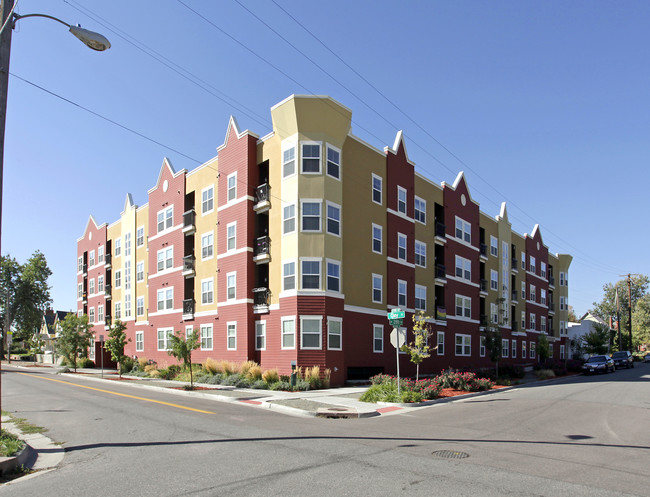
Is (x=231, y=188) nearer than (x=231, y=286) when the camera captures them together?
No

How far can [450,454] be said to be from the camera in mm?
9633

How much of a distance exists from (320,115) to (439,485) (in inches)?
919

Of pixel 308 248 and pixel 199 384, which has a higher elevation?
pixel 308 248

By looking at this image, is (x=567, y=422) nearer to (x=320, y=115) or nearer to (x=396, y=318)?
(x=396, y=318)

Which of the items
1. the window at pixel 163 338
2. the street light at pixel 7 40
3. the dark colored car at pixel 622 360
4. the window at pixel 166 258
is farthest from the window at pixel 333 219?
the dark colored car at pixel 622 360

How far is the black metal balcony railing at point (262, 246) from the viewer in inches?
1166

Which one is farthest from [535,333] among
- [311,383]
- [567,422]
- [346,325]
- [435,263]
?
[567,422]

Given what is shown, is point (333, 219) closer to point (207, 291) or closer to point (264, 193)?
point (264, 193)

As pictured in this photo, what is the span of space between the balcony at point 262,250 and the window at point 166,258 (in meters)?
11.4

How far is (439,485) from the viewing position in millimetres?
7301

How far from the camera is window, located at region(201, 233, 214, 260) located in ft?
112

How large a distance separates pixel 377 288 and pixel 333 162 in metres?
8.46

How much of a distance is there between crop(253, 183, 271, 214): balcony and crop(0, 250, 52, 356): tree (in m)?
55.2

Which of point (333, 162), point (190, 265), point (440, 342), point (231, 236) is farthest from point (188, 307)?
point (440, 342)
